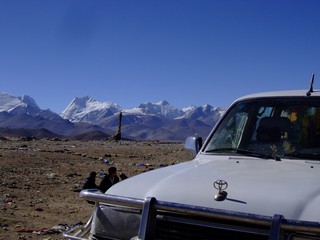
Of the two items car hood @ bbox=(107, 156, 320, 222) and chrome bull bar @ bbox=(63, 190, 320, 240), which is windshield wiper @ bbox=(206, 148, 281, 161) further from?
chrome bull bar @ bbox=(63, 190, 320, 240)

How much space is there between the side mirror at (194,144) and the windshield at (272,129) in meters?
0.15

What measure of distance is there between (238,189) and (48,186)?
785cm

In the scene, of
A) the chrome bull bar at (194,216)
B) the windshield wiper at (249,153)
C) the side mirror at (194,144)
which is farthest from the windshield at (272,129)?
the chrome bull bar at (194,216)

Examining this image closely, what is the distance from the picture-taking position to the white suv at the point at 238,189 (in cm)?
285

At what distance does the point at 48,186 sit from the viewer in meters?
10.4

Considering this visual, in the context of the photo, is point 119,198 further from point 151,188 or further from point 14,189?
point 14,189

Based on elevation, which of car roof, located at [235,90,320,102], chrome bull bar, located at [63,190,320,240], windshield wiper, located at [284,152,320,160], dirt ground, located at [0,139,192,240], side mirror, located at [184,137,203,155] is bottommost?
dirt ground, located at [0,139,192,240]

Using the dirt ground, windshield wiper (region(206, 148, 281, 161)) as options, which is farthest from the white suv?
the dirt ground

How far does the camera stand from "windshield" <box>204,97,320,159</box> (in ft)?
13.7

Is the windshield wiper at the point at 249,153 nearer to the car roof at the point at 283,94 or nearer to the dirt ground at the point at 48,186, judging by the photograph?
the dirt ground at the point at 48,186

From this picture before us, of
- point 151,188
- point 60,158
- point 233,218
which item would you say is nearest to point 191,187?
point 151,188

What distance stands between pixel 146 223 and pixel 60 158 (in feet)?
41.4

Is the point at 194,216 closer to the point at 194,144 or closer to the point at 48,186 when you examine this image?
the point at 194,144

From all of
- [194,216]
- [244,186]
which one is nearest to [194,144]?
[244,186]
